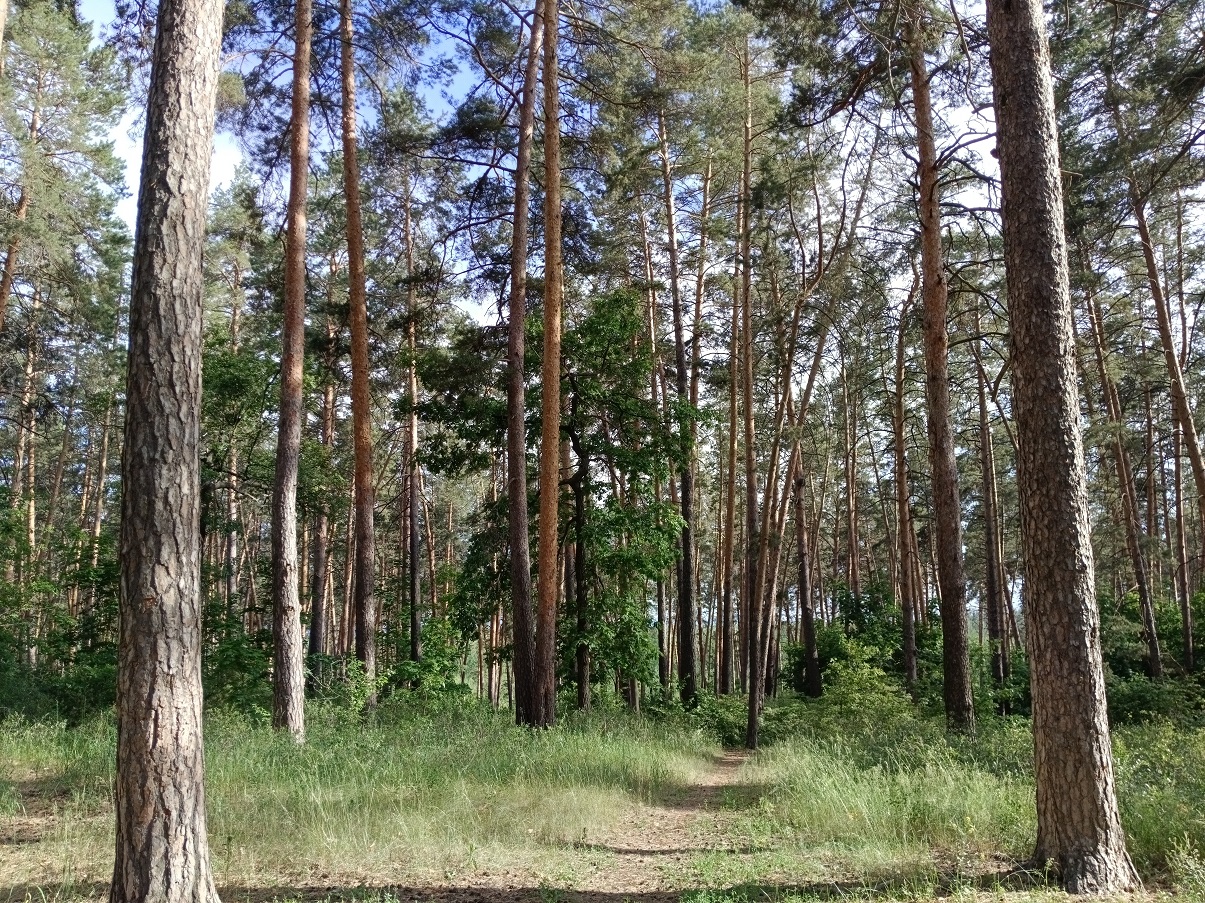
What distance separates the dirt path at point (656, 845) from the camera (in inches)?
221

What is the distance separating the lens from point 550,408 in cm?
1189

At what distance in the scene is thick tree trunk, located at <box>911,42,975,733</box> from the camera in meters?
10.2

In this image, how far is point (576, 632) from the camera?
48.4 ft

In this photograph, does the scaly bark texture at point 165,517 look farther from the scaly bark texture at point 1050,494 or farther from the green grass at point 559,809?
the scaly bark texture at point 1050,494

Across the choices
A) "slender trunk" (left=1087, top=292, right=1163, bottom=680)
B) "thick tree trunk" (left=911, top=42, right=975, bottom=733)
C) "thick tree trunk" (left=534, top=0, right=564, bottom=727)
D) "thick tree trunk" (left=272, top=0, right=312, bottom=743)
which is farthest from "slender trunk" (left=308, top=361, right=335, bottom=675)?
"slender trunk" (left=1087, top=292, right=1163, bottom=680)

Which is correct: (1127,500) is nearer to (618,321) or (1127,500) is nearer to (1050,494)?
(618,321)

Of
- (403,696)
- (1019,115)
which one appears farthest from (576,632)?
(1019,115)

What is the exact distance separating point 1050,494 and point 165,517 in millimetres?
5323

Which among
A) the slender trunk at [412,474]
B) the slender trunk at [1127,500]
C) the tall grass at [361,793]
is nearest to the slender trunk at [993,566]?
the slender trunk at [1127,500]

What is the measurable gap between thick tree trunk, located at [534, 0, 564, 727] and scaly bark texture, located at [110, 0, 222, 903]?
7188 millimetres

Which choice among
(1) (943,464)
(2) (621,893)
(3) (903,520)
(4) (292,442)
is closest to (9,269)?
(4) (292,442)

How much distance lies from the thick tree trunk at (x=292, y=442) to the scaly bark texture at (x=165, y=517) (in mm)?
5712

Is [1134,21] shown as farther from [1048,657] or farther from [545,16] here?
[1048,657]

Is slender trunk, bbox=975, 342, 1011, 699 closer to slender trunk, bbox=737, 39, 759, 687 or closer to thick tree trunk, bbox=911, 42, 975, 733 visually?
slender trunk, bbox=737, 39, 759, 687
